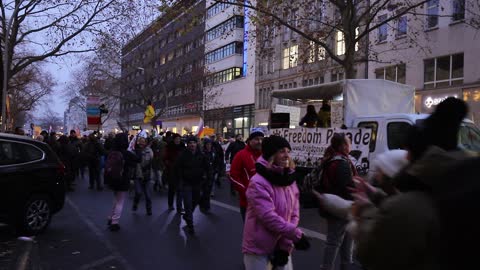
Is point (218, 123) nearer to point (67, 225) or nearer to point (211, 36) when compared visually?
point (211, 36)

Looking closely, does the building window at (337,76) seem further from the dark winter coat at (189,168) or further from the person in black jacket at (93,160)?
the dark winter coat at (189,168)

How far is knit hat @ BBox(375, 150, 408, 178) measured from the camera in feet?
6.57

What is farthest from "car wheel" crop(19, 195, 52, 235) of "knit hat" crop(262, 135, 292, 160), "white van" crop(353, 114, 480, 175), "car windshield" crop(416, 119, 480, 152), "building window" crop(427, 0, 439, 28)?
"building window" crop(427, 0, 439, 28)

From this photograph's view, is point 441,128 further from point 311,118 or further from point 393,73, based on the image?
point 393,73

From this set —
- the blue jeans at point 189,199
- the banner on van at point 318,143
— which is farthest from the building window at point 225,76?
the blue jeans at point 189,199

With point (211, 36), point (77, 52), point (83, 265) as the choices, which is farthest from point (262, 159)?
point (211, 36)

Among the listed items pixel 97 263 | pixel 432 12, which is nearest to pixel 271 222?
pixel 97 263

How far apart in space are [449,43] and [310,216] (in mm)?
19753

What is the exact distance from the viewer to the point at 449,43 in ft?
87.4

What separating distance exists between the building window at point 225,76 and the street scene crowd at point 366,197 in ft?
150

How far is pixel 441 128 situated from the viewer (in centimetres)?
187

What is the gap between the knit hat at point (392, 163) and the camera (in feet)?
6.57

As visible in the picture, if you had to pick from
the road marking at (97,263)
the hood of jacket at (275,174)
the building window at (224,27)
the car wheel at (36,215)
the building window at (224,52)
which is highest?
the building window at (224,27)

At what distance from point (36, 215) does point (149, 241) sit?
2.06 m
